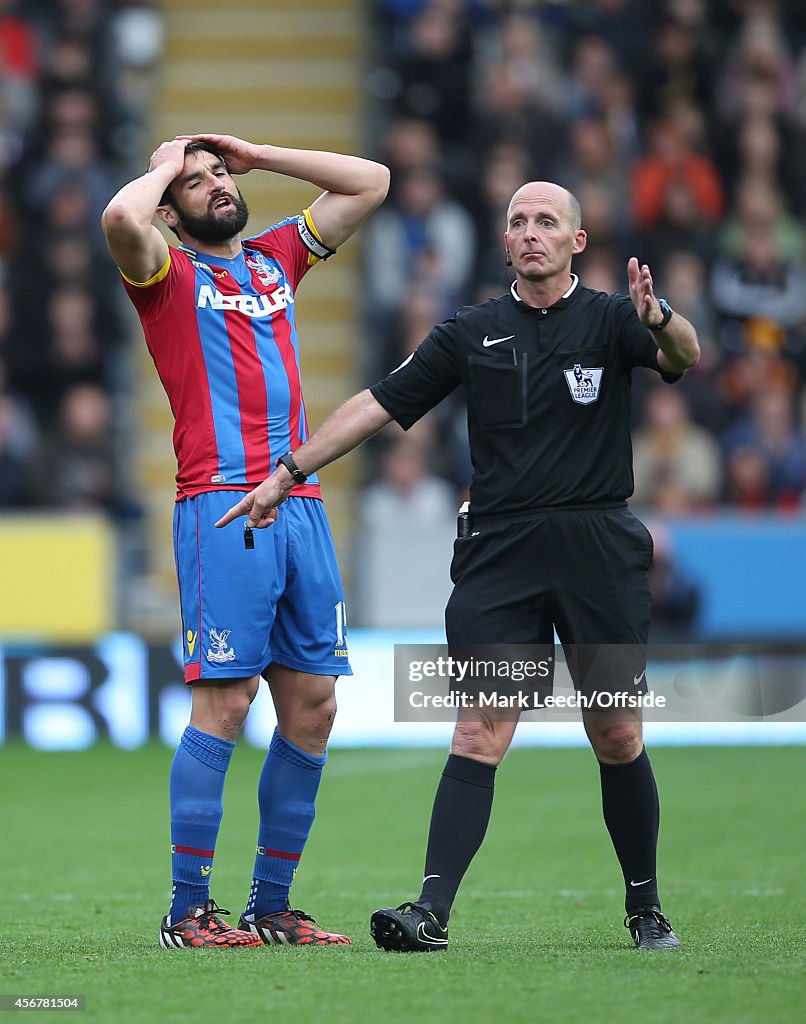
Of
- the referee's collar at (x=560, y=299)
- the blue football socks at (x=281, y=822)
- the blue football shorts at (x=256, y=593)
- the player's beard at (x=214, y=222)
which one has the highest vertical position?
the player's beard at (x=214, y=222)

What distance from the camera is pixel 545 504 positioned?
5.25 metres

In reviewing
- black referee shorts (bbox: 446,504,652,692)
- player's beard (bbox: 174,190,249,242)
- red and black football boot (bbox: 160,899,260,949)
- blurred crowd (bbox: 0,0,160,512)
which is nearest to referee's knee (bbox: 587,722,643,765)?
black referee shorts (bbox: 446,504,652,692)

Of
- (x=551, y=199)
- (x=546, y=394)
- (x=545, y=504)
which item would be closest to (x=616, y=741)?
(x=545, y=504)

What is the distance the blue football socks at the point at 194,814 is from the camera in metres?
5.31

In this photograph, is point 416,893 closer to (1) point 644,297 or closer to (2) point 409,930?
(2) point 409,930

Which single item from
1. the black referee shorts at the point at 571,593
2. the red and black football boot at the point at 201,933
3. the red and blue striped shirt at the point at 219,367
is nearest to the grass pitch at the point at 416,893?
the red and black football boot at the point at 201,933

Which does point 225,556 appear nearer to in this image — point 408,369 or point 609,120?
point 408,369

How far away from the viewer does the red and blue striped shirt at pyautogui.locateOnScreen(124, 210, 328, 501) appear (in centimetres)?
546

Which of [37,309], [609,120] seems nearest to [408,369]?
[37,309]

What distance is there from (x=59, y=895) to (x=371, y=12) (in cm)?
1135

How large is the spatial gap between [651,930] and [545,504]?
1.28 m

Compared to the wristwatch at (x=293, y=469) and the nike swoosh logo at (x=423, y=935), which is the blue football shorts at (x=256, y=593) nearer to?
the wristwatch at (x=293, y=469)

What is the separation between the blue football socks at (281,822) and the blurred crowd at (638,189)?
745cm

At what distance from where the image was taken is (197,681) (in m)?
5.38
